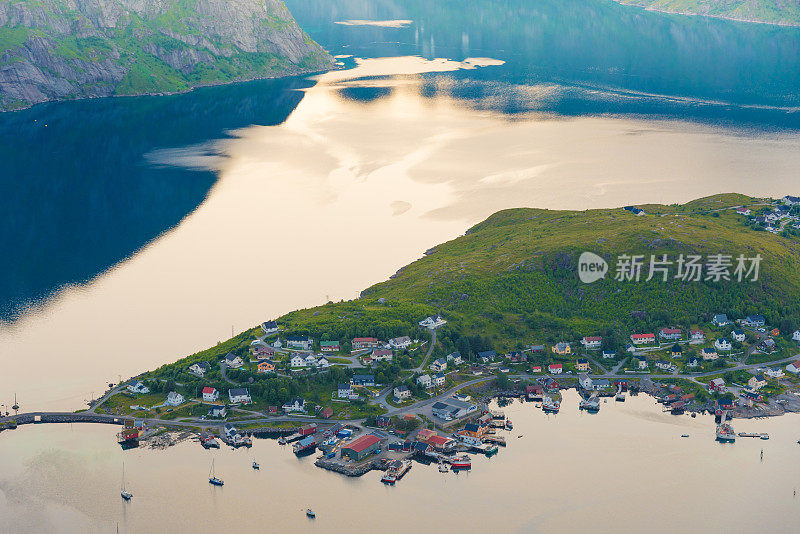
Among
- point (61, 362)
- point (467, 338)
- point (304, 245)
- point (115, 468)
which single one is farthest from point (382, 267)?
point (115, 468)

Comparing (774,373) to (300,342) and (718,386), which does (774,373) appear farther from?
(300,342)

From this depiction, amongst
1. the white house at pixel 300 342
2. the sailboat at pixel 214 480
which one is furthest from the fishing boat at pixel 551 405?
the sailboat at pixel 214 480

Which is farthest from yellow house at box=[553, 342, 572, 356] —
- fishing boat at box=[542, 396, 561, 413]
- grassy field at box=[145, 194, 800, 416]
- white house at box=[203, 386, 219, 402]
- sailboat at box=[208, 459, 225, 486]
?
sailboat at box=[208, 459, 225, 486]

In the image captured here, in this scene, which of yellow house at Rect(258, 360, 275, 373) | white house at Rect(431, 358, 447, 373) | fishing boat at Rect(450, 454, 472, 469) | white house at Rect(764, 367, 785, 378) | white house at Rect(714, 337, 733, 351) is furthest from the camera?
white house at Rect(714, 337, 733, 351)

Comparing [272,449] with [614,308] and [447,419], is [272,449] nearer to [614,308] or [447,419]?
[447,419]

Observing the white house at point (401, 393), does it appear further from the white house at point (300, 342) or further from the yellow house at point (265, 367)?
the yellow house at point (265, 367)

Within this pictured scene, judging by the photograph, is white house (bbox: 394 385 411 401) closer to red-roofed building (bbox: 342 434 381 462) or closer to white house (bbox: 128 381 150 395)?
red-roofed building (bbox: 342 434 381 462)
